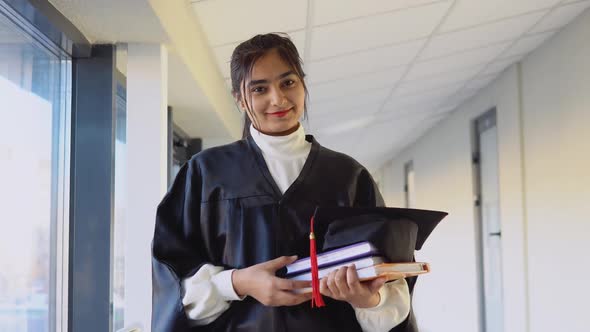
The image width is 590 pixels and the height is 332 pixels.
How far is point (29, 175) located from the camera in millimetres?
1900

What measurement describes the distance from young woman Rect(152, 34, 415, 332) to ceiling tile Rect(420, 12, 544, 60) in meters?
2.74

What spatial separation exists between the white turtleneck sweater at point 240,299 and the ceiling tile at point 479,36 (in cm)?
276

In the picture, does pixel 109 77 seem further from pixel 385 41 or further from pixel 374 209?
pixel 385 41

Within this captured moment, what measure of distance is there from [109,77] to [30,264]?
2.41 feet

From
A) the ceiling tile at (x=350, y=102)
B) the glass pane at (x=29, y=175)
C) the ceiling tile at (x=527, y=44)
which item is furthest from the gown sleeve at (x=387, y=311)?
the ceiling tile at (x=350, y=102)

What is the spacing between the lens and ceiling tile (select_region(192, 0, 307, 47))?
255cm

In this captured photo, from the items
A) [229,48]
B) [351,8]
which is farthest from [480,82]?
[229,48]

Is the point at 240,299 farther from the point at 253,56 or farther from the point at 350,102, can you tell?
the point at 350,102

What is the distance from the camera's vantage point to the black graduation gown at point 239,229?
3.50ft

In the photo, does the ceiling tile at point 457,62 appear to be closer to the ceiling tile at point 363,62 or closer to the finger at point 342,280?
the ceiling tile at point 363,62

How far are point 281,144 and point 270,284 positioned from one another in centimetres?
29

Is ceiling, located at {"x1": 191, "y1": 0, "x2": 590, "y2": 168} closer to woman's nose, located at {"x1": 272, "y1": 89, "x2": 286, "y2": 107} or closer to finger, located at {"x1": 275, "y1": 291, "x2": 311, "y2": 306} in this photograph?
woman's nose, located at {"x1": 272, "y1": 89, "x2": 286, "y2": 107}

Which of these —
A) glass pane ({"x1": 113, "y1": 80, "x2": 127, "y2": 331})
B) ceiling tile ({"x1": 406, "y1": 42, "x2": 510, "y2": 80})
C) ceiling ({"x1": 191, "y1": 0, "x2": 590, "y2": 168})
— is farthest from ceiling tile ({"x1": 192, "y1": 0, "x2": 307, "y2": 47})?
ceiling tile ({"x1": 406, "y1": 42, "x2": 510, "y2": 80})

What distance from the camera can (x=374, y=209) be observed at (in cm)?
101
